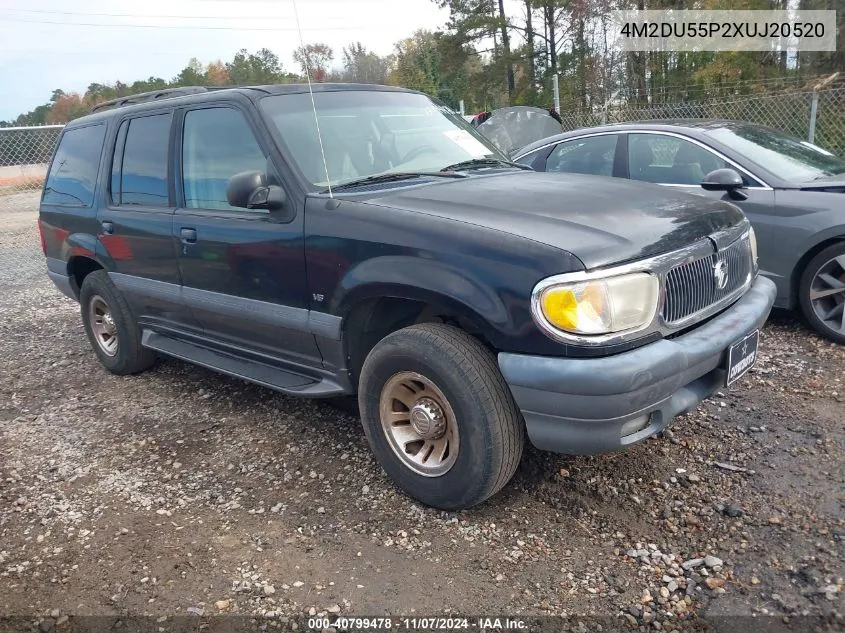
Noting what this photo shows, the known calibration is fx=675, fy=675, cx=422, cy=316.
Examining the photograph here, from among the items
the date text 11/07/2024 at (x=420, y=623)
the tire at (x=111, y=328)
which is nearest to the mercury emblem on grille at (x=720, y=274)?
the date text 11/07/2024 at (x=420, y=623)

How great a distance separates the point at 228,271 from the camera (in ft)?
12.1

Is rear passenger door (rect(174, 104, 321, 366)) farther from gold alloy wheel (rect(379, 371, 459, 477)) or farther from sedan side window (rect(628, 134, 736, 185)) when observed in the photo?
sedan side window (rect(628, 134, 736, 185))

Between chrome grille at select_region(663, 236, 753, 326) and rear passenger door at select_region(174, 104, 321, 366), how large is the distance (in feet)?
5.54

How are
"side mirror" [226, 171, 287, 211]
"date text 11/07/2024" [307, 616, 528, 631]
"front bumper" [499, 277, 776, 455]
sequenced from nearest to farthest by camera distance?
"date text 11/07/2024" [307, 616, 528, 631] → "front bumper" [499, 277, 776, 455] → "side mirror" [226, 171, 287, 211]

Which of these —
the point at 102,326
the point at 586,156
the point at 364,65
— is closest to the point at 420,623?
the point at 102,326

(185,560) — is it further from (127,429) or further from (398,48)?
(398,48)

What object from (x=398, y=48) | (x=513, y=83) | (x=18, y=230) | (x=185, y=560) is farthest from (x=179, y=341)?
(x=398, y=48)

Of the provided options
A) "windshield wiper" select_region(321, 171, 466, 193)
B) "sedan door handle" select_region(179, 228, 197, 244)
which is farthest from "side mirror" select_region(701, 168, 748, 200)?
"sedan door handle" select_region(179, 228, 197, 244)

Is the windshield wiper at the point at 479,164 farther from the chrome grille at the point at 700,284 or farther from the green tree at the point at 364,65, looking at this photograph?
the green tree at the point at 364,65

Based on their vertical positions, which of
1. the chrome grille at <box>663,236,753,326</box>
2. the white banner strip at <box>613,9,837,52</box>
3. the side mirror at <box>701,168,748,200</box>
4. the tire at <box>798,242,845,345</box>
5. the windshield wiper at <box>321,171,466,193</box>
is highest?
the white banner strip at <box>613,9,837,52</box>

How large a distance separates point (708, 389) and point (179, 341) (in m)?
3.24

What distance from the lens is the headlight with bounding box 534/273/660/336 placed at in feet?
8.14

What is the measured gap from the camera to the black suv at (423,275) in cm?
254

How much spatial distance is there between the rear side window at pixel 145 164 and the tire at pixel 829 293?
14.3 ft
